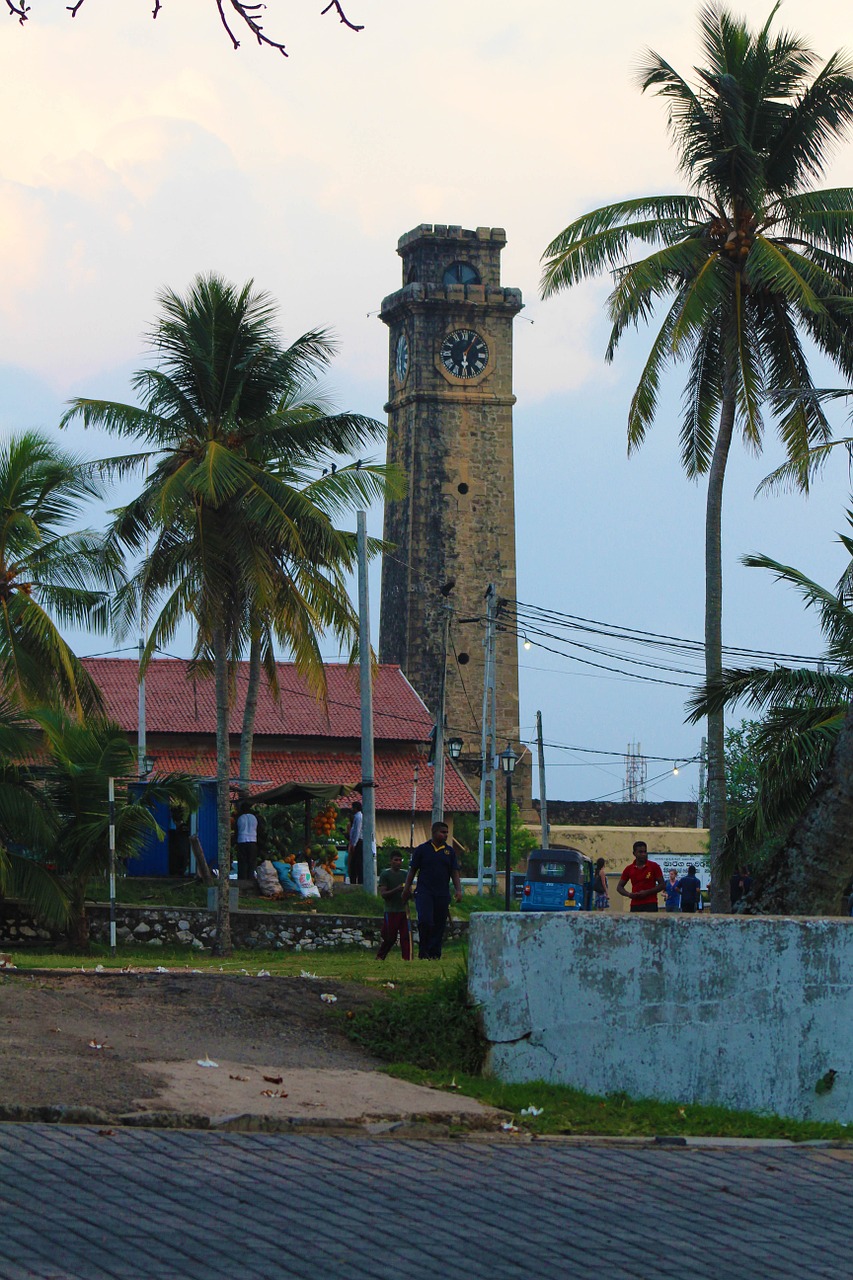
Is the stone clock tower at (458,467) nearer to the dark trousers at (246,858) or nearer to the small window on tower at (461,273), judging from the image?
the small window on tower at (461,273)

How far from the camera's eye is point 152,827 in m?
22.6

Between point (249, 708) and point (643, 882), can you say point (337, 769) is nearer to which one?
point (249, 708)

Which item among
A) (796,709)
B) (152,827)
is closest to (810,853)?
(796,709)

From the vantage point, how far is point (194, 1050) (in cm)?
1037

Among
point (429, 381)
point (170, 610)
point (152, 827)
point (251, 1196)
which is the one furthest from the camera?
point (429, 381)

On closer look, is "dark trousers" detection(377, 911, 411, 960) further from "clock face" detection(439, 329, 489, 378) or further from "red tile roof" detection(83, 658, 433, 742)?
"clock face" detection(439, 329, 489, 378)

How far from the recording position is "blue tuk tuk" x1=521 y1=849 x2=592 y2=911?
36.2 meters

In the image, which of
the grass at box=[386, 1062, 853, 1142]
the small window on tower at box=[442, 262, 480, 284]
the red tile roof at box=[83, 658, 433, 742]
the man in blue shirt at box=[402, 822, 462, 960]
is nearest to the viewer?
the grass at box=[386, 1062, 853, 1142]

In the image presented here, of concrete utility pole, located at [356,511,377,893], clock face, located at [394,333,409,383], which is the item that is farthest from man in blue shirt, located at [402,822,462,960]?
clock face, located at [394,333,409,383]

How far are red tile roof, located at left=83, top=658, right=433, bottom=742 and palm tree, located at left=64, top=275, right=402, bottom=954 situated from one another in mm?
21292

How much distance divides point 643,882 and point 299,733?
32328 mm

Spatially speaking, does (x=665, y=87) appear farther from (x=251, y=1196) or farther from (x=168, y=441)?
(x=251, y=1196)

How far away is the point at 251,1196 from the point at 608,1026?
11.0 feet

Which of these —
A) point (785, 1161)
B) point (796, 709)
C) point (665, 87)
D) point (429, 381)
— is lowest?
point (785, 1161)
